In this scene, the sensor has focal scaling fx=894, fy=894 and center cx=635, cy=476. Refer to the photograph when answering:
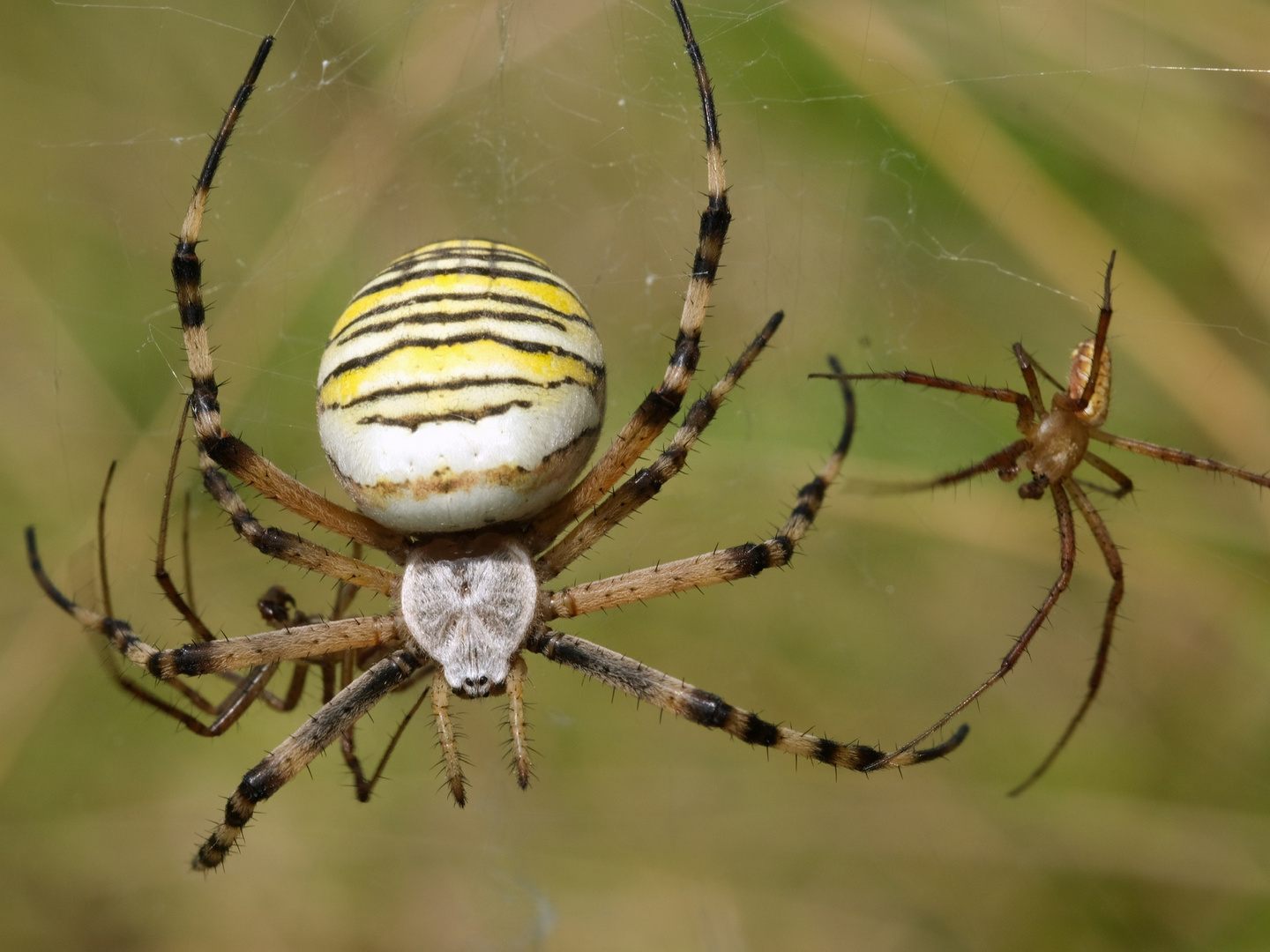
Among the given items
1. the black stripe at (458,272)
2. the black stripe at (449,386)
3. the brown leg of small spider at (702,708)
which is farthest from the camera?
the brown leg of small spider at (702,708)

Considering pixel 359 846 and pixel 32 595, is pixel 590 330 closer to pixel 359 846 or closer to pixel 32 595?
pixel 359 846

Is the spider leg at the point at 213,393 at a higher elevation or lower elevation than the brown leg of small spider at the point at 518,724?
higher

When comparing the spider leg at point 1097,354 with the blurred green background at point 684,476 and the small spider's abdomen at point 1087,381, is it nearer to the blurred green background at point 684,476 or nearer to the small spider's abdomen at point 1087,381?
the small spider's abdomen at point 1087,381

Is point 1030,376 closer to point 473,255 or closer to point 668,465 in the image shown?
point 668,465

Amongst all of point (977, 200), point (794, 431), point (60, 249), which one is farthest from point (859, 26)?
point (60, 249)

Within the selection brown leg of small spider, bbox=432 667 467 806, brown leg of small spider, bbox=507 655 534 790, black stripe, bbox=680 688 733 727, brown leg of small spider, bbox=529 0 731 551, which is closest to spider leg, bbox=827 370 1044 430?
brown leg of small spider, bbox=529 0 731 551

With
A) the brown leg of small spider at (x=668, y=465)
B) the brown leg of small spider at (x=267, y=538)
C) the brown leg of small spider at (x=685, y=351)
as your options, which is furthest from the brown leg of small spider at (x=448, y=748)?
the brown leg of small spider at (x=685, y=351)
